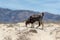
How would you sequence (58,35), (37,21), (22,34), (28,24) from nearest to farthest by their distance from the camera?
(22,34)
(58,35)
(37,21)
(28,24)

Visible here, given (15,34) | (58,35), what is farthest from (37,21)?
(15,34)

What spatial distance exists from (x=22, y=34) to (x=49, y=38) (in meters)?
1.98

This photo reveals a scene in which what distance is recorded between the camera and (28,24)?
936 inches

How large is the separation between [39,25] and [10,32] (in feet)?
Answer: 16.8

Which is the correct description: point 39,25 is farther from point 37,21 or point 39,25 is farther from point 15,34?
point 15,34

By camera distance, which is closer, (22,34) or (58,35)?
(22,34)

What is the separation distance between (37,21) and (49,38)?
4.24m

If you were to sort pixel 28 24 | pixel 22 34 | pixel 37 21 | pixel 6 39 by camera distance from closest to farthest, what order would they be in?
pixel 6 39 < pixel 22 34 < pixel 37 21 < pixel 28 24

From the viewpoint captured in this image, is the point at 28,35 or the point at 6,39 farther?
the point at 28,35

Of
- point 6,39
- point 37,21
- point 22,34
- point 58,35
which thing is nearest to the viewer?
point 6,39

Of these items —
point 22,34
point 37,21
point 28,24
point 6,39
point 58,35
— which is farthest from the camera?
point 28,24

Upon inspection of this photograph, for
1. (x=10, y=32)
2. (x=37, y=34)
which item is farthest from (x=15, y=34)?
(x=37, y=34)

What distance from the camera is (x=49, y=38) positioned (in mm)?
18156

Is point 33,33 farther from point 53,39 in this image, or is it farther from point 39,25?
point 39,25
